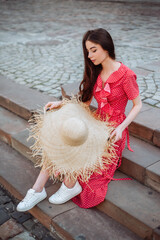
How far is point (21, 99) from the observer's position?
13.0 ft

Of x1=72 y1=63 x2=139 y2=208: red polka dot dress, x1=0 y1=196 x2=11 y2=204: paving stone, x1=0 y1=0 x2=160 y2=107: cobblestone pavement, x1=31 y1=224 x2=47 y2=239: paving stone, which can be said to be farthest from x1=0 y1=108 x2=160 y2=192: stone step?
x1=0 y1=0 x2=160 y2=107: cobblestone pavement

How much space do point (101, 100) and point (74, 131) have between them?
1.82ft

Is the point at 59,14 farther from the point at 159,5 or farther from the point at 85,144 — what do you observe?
the point at 85,144

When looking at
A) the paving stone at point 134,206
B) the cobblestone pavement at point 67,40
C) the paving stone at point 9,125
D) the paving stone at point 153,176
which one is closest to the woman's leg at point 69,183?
the paving stone at point 134,206

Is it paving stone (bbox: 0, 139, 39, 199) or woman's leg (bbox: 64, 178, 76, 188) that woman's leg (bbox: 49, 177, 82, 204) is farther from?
paving stone (bbox: 0, 139, 39, 199)

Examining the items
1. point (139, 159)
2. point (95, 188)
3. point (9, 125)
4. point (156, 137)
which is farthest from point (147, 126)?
point (9, 125)

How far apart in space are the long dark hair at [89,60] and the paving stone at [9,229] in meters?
1.22

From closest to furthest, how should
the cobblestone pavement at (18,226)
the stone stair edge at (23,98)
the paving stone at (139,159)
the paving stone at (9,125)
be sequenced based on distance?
the cobblestone pavement at (18,226)
the paving stone at (139,159)
the paving stone at (9,125)
the stone stair edge at (23,98)

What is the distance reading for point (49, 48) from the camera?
638 centimetres

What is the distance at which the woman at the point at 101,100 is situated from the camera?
98.1 inches

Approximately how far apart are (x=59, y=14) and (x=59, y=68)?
636 centimetres

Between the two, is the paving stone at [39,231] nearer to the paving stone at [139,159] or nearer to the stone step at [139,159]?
the stone step at [139,159]

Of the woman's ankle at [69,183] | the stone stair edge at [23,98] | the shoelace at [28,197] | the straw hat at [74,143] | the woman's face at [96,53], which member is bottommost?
the shoelace at [28,197]

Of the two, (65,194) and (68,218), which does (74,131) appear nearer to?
(65,194)
